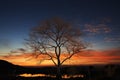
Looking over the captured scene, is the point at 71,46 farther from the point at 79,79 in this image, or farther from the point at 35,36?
the point at 79,79

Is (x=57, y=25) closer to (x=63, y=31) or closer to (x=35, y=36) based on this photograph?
(x=63, y=31)

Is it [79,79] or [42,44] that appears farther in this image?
[42,44]

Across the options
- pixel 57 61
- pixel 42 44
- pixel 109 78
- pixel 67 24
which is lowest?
pixel 109 78

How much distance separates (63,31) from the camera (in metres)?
42.0

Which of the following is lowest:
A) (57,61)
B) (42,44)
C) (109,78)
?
(109,78)

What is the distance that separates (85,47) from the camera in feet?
140

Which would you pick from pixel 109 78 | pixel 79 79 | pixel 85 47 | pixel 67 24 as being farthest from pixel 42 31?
pixel 109 78

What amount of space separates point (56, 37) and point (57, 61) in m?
4.08

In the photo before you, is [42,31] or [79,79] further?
[42,31]

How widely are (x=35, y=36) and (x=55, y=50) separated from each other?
4.29 metres

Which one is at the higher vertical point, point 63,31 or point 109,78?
point 63,31

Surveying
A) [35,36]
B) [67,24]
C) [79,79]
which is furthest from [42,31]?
[79,79]

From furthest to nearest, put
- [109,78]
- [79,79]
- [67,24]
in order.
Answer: [67,24] < [79,79] < [109,78]

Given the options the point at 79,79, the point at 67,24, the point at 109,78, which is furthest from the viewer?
the point at 67,24
